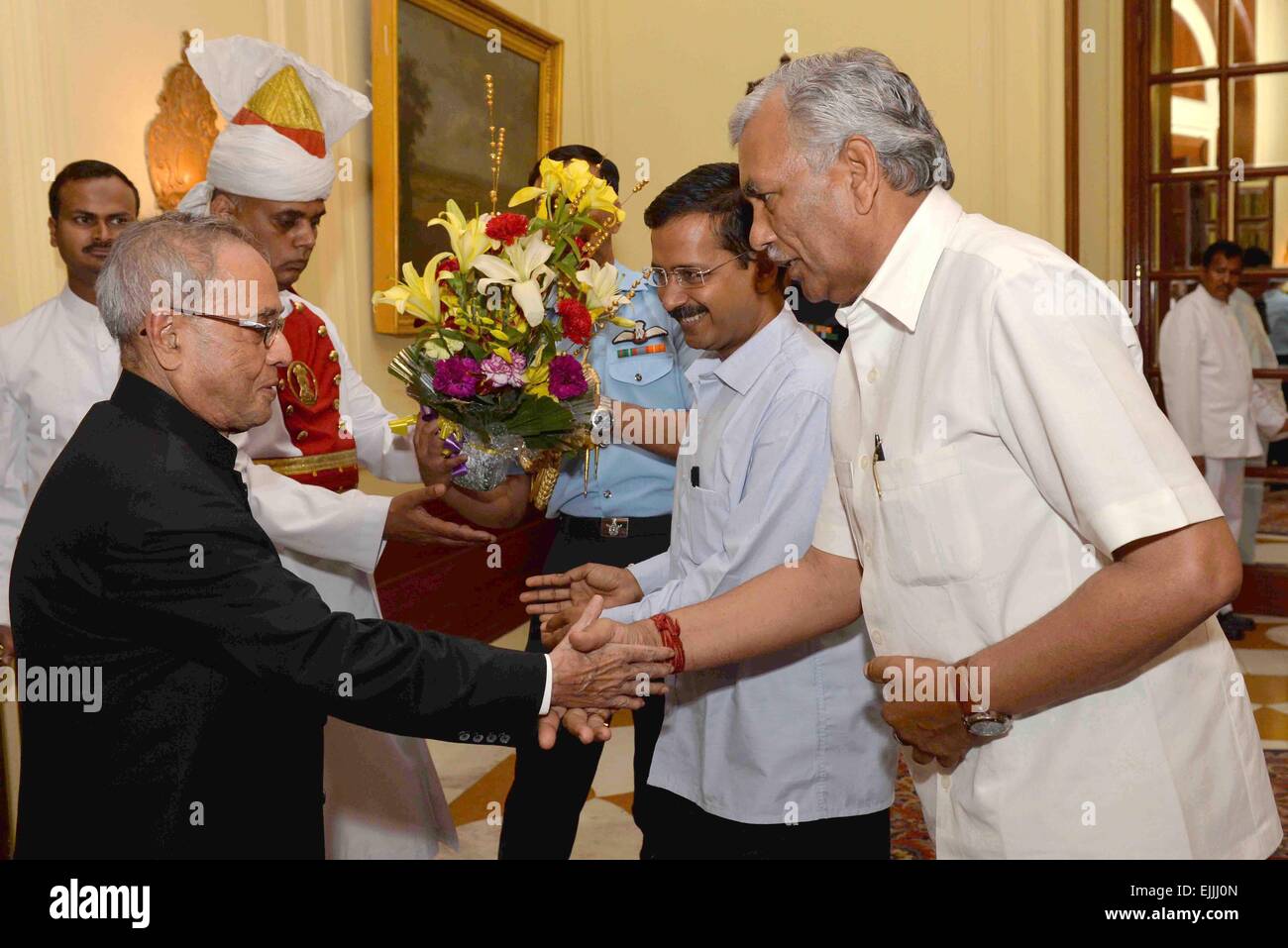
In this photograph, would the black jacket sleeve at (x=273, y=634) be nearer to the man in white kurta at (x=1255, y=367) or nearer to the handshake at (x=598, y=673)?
the handshake at (x=598, y=673)

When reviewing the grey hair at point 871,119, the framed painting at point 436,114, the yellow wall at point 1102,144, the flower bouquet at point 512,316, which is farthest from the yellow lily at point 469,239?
the yellow wall at point 1102,144

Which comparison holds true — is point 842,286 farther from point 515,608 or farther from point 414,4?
point 515,608

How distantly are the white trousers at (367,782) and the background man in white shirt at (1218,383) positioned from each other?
4.90 m

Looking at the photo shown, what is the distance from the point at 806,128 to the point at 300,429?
172 cm

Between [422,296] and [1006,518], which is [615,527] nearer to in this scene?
[422,296]

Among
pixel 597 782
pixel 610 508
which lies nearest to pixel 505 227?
pixel 610 508

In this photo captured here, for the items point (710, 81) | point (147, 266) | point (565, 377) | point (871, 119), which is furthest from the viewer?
point (710, 81)

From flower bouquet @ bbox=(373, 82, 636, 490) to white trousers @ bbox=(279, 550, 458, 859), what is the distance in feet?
1.73

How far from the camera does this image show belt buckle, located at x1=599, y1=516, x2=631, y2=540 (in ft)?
11.1

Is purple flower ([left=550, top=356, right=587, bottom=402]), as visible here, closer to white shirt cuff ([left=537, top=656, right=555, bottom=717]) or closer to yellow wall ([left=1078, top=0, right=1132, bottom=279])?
white shirt cuff ([left=537, top=656, right=555, bottom=717])

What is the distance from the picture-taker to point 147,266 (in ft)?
6.07

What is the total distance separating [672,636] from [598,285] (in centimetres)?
85

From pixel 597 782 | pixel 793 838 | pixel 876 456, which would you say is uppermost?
pixel 876 456

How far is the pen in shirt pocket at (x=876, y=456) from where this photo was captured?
5.56 feet
